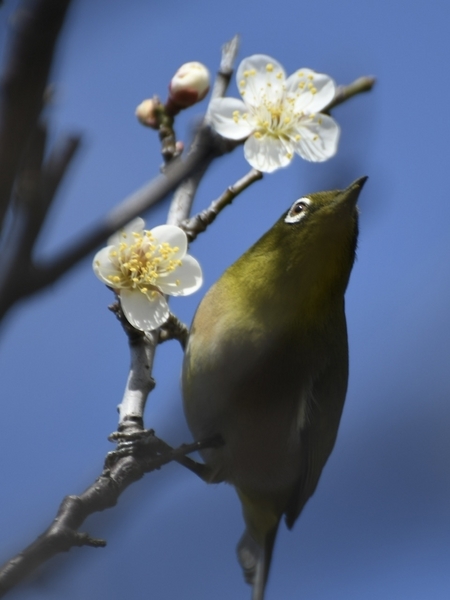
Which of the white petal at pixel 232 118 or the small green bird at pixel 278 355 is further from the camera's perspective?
the small green bird at pixel 278 355

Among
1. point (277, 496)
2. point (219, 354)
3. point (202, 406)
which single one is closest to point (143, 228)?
point (219, 354)

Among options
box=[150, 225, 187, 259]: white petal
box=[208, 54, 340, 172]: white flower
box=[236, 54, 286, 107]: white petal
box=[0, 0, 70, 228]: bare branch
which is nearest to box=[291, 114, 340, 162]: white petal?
box=[208, 54, 340, 172]: white flower

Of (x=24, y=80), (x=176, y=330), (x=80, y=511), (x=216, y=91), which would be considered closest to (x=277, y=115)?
(x=216, y=91)

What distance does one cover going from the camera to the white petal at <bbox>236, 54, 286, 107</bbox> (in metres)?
4.09

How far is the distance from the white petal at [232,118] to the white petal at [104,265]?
833 millimetres

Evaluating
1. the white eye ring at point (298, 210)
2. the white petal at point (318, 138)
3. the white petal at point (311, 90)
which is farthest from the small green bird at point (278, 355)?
the white petal at point (311, 90)

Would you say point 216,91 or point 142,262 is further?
point 216,91

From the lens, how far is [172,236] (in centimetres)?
380

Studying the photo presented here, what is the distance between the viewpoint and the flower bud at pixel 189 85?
4.04 meters

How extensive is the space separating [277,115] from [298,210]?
2.23 feet

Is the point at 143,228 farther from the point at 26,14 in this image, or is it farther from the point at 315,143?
the point at 26,14

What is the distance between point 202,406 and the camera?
449 cm

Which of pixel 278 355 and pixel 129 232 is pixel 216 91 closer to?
pixel 129 232

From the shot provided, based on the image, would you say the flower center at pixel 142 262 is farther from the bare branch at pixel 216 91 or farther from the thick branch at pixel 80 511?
the thick branch at pixel 80 511
